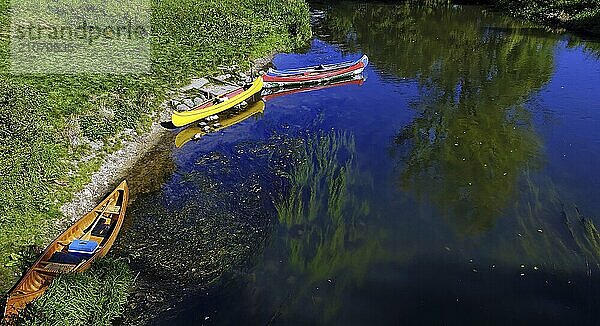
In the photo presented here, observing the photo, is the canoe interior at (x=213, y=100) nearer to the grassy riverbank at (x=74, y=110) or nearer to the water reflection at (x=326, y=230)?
the grassy riverbank at (x=74, y=110)

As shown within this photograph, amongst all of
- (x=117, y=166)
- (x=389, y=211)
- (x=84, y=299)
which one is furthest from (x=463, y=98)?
(x=84, y=299)

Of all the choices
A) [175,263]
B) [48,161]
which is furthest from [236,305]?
[48,161]

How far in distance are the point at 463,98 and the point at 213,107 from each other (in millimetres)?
13937

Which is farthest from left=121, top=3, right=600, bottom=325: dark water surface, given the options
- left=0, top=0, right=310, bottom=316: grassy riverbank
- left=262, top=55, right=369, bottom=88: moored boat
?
left=0, top=0, right=310, bottom=316: grassy riverbank

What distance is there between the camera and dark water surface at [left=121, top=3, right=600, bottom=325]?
1390 centimetres

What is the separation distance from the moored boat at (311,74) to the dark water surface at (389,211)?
943 mm

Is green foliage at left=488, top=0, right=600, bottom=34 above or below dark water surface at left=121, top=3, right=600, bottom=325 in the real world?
above

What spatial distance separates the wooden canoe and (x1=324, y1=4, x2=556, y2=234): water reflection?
10.8 meters

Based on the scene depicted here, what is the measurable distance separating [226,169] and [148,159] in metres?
3.46

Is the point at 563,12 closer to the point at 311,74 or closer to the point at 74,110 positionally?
the point at 311,74

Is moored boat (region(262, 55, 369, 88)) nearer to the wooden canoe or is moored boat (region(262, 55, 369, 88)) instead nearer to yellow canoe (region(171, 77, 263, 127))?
yellow canoe (region(171, 77, 263, 127))

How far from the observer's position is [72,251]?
47.3 feet

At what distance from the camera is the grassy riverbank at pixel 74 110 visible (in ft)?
51.4

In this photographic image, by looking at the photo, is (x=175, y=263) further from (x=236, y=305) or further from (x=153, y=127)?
(x=153, y=127)
